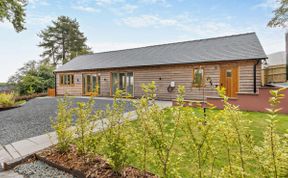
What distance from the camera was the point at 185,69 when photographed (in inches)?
424

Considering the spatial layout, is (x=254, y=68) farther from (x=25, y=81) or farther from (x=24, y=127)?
(x=25, y=81)

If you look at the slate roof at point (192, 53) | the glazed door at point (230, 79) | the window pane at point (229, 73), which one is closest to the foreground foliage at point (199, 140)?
the glazed door at point (230, 79)

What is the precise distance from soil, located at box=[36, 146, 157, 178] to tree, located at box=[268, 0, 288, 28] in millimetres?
13629

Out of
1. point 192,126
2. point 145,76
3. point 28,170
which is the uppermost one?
point 145,76

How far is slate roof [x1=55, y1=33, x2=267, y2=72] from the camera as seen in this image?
31.4ft

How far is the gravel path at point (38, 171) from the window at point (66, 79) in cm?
1437

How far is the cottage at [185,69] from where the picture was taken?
9117mm

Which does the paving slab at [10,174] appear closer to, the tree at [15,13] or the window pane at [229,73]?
the window pane at [229,73]

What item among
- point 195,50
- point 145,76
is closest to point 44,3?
point 145,76

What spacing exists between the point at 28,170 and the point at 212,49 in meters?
11.1

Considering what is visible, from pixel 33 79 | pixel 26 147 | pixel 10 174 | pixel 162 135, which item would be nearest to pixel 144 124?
pixel 162 135

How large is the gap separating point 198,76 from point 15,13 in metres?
13.2

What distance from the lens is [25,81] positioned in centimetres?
1788

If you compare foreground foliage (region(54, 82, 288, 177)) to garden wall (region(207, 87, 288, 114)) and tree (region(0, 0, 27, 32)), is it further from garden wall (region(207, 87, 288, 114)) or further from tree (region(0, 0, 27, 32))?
tree (region(0, 0, 27, 32))
